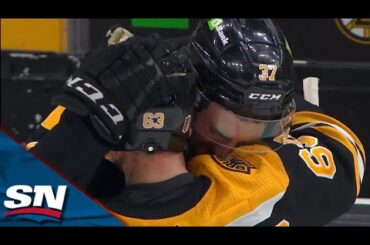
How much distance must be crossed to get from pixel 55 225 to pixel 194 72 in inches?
10.8

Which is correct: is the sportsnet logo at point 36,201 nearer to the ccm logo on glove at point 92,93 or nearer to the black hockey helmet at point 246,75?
the ccm logo on glove at point 92,93

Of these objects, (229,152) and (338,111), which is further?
(338,111)

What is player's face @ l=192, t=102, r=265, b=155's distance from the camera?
97 centimetres

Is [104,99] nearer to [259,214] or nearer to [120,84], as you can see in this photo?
[120,84]

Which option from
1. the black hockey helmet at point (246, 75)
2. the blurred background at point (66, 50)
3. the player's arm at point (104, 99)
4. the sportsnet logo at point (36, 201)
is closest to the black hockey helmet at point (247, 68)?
the black hockey helmet at point (246, 75)

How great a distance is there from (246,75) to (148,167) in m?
0.18

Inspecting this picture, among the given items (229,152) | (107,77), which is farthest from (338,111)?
(107,77)

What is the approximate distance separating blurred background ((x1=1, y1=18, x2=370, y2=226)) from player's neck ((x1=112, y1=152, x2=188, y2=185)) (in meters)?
0.87

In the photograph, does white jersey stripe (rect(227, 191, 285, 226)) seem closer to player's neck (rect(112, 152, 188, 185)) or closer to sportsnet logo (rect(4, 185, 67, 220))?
player's neck (rect(112, 152, 188, 185))

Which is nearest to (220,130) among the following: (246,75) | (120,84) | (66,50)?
(246,75)

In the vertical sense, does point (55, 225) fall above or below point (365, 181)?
above
